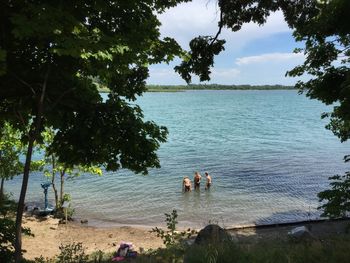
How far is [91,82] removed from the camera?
30.2ft

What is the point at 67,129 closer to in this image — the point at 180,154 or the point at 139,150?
the point at 139,150

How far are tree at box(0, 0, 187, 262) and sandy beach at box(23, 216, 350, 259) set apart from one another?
28.6 ft

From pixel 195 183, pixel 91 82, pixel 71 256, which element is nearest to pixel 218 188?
pixel 195 183

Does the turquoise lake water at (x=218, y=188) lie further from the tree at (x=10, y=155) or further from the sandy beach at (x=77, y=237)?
the tree at (x=10, y=155)

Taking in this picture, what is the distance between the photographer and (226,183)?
2952 centimetres

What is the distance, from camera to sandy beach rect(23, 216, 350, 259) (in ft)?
54.1

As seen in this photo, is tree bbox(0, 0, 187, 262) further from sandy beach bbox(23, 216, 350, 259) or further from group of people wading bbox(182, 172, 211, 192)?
group of people wading bbox(182, 172, 211, 192)

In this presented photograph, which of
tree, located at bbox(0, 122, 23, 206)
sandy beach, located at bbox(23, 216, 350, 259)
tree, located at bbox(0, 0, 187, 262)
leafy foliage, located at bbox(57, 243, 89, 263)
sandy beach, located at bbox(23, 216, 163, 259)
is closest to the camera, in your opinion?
tree, located at bbox(0, 0, 187, 262)

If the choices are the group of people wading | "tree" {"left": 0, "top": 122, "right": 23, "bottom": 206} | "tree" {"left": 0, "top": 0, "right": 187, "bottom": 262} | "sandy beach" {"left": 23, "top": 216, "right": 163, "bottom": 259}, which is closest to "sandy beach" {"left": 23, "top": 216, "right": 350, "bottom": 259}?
"sandy beach" {"left": 23, "top": 216, "right": 163, "bottom": 259}

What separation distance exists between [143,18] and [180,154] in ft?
114

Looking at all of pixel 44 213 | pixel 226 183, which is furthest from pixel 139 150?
pixel 226 183

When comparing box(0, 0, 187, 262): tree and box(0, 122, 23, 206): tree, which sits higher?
box(0, 0, 187, 262): tree

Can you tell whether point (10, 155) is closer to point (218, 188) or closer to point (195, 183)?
point (195, 183)

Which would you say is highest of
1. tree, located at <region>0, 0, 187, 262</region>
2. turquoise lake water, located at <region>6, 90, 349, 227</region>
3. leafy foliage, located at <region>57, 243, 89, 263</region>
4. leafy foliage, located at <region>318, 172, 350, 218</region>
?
tree, located at <region>0, 0, 187, 262</region>
